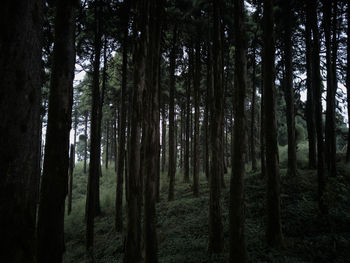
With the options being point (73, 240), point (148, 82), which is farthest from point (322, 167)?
point (73, 240)

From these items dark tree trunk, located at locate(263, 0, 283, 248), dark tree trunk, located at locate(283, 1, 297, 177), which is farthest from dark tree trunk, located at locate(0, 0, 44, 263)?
dark tree trunk, located at locate(283, 1, 297, 177)

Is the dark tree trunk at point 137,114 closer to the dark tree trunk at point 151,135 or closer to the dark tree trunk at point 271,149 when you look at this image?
the dark tree trunk at point 151,135

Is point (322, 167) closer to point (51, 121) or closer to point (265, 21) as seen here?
point (265, 21)

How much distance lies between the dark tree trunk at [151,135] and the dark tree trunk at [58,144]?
10.0 ft

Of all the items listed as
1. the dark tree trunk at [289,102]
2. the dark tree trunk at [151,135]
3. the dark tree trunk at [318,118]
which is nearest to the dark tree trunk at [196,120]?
the dark tree trunk at [289,102]

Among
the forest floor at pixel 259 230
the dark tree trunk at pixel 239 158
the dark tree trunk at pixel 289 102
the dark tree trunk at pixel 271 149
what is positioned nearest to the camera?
the dark tree trunk at pixel 239 158

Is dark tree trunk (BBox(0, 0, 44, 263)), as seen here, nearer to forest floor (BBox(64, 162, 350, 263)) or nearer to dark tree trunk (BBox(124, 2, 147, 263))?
dark tree trunk (BBox(124, 2, 147, 263))

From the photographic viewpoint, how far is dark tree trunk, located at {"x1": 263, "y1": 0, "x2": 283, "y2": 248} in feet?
19.9

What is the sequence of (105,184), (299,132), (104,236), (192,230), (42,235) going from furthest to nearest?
1. (105,184)
2. (299,132)
3. (104,236)
4. (192,230)
5. (42,235)

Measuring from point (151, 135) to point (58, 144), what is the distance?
3413 millimetres

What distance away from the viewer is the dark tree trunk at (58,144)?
10.9 ft

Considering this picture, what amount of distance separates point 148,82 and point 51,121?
4.17m

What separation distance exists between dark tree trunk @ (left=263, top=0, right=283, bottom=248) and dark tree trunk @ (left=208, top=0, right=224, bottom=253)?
4.74 feet

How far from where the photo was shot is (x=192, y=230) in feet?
29.1
